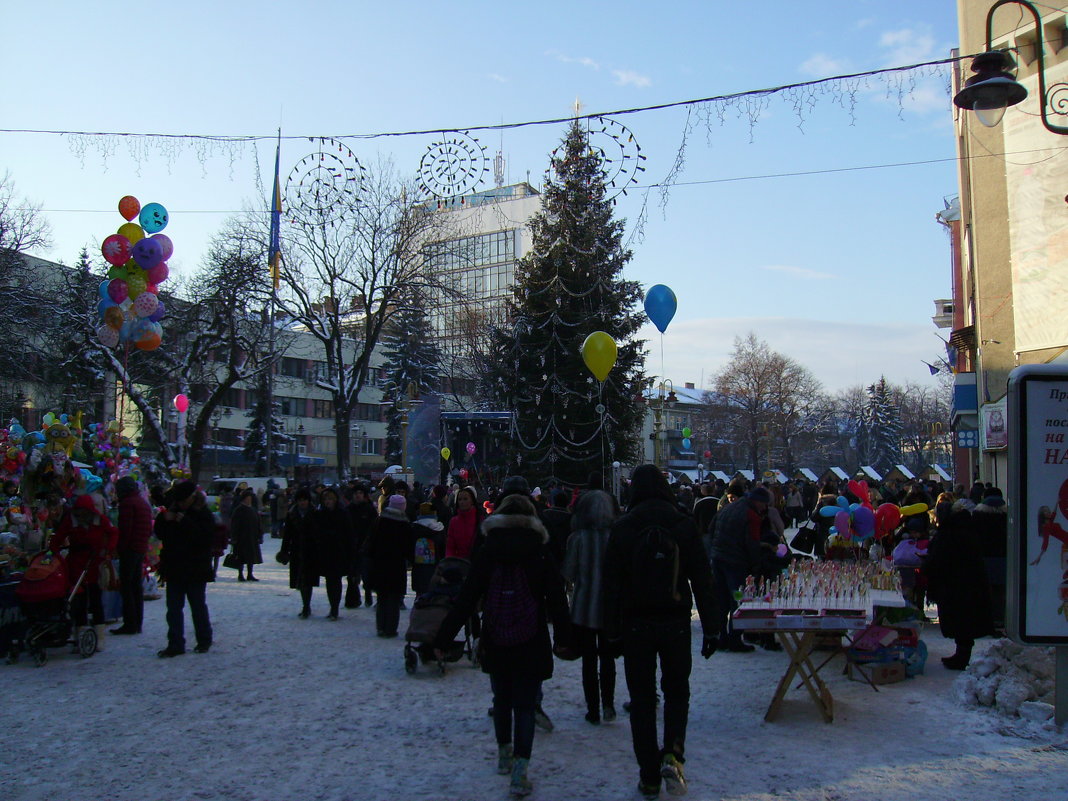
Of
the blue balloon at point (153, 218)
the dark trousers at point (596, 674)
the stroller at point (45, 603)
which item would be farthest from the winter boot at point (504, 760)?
the blue balloon at point (153, 218)

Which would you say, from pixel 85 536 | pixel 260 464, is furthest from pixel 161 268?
pixel 260 464

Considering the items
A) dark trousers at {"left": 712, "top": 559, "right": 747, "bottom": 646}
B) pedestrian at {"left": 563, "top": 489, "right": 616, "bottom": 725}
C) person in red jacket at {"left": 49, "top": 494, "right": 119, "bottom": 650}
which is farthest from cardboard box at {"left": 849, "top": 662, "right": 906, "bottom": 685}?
person in red jacket at {"left": 49, "top": 494, "right": 119, "bottom": 650}

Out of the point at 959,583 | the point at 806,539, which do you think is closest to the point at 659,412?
the point at 806,539

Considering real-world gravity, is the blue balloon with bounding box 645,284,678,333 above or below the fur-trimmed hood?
above

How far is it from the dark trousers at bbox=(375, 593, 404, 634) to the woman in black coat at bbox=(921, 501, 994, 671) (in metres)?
5.98

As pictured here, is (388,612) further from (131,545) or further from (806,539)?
(806,539)

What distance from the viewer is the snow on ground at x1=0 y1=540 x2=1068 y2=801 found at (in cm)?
554

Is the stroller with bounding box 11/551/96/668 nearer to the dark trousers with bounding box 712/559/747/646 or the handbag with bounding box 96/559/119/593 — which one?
the handbag with bounding box 96/559/119/593

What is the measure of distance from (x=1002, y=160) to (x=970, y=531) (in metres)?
19.6

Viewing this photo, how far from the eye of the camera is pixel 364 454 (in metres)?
78.9

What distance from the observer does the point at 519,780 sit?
5.35 metres

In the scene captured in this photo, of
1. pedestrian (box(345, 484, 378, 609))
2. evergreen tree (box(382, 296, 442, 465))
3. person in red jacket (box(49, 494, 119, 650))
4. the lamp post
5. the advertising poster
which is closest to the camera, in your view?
the advertising poster

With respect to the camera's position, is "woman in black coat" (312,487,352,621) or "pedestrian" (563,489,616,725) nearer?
"pedestrian" (563,489,616,725)

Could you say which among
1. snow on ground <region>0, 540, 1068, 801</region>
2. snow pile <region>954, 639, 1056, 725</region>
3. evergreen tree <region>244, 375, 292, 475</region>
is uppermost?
evergreen tree <region>244, 375, 292, 475</region>
